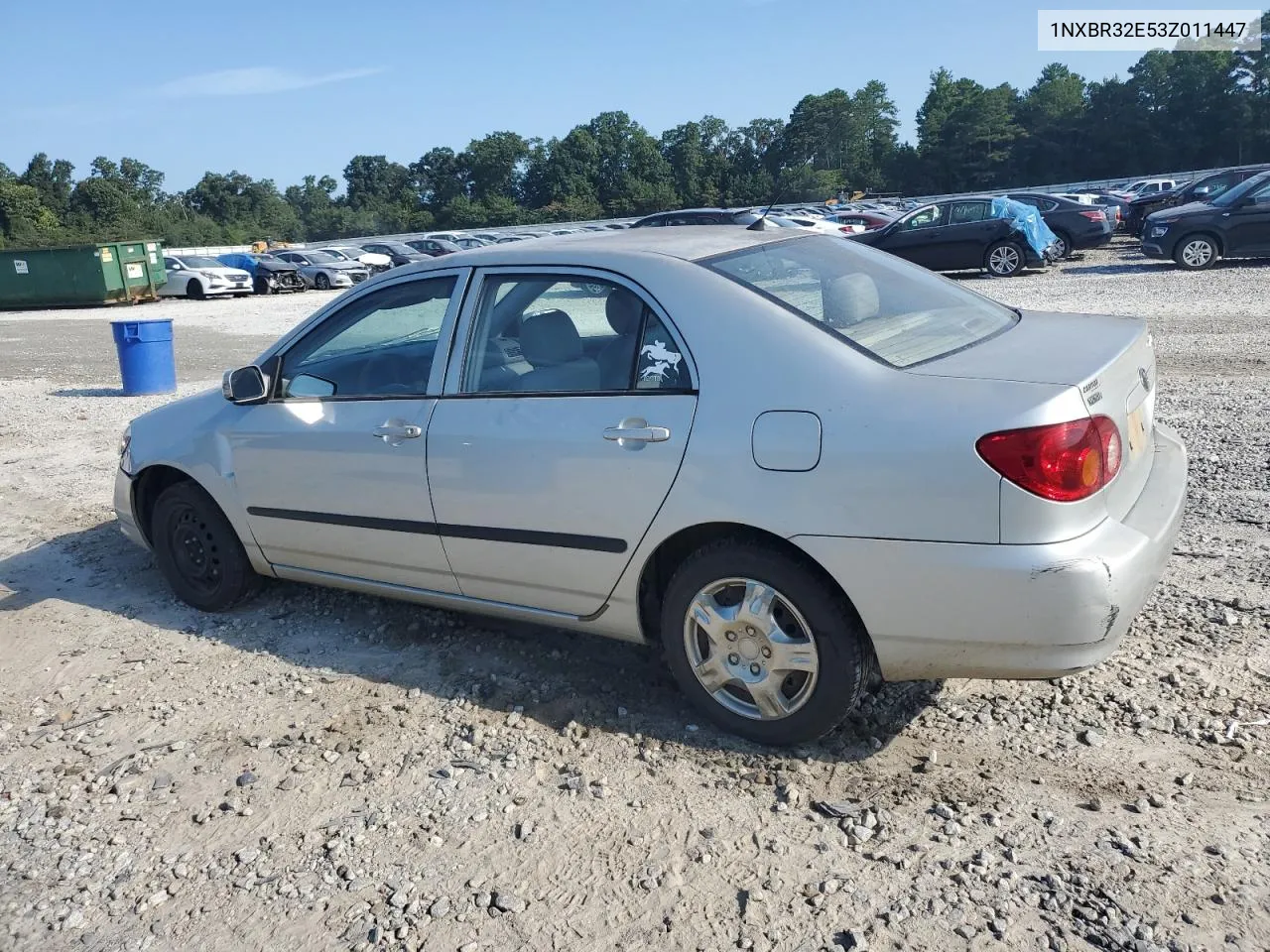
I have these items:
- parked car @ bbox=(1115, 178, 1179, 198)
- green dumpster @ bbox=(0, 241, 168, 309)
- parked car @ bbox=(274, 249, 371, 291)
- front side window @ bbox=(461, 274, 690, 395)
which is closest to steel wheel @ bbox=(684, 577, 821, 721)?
front side window @ bbox=(461, 274, 690, 395)

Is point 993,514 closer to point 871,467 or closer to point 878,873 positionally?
point 871,467

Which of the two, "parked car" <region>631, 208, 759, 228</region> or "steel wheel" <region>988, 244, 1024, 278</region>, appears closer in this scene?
"parked car" <region>631, 208, 759, 228</region>

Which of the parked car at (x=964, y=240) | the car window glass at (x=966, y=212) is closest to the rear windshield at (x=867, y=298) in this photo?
the parked car at (x=964, y=240)

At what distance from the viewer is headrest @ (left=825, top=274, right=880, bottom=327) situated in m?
3.47

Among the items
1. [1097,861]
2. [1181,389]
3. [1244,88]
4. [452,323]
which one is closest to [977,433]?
[1097,861]

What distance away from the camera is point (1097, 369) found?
3.14 metres

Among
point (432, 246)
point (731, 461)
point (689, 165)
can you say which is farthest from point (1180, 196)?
point (689, 165)

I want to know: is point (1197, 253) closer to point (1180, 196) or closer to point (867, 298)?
point (1180, 196)

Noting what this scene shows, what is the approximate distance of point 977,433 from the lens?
291 cm

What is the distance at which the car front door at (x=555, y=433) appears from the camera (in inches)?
137

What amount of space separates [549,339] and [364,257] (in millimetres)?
33113

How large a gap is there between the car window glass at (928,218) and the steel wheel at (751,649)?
18859mm

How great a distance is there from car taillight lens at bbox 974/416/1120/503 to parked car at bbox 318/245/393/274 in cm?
3260

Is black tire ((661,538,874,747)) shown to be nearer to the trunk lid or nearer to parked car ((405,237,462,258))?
the trunk lid
